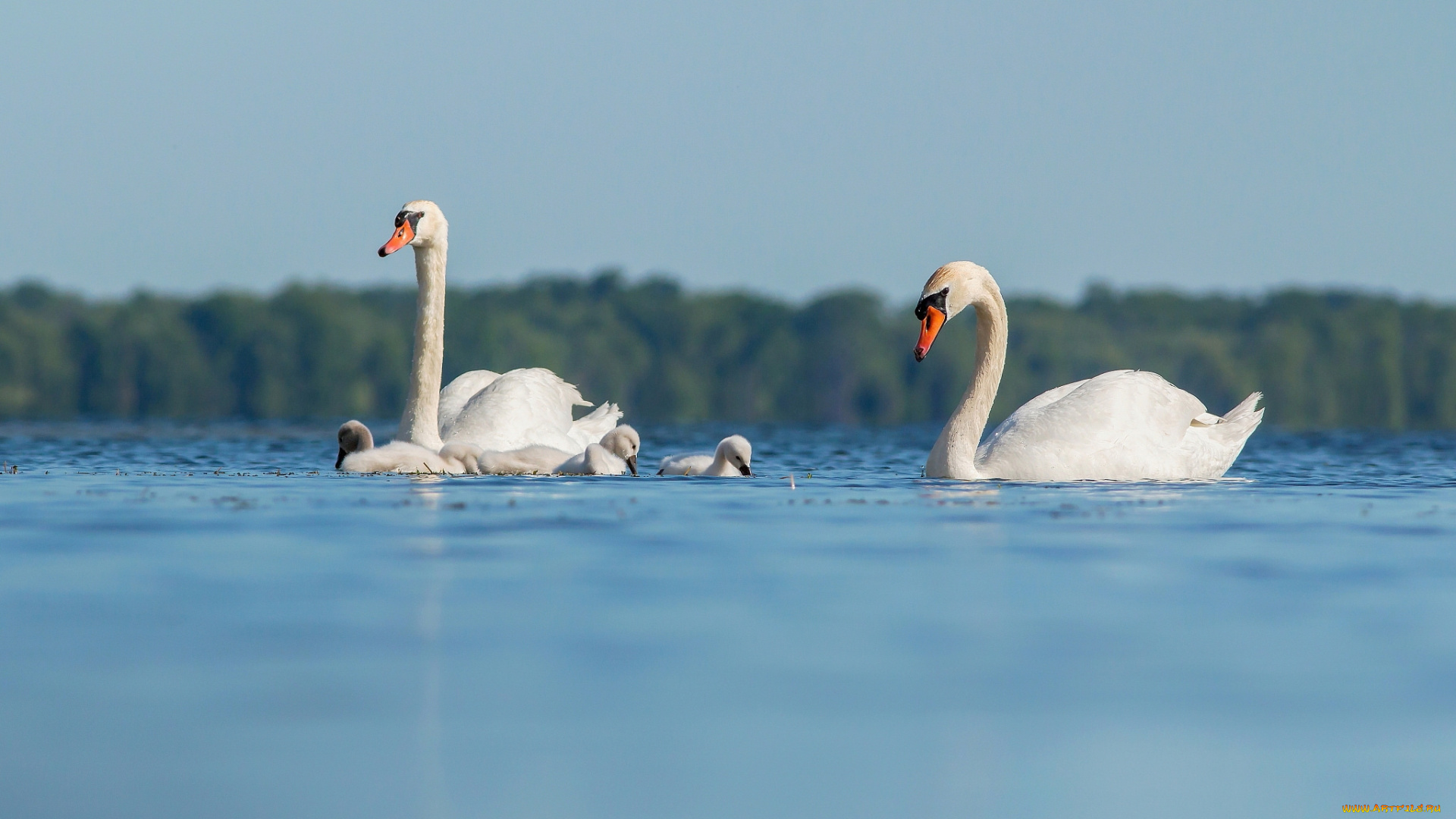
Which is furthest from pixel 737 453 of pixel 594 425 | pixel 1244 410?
pixel 1244 410

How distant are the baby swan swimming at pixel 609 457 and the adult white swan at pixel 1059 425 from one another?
2.38 metres

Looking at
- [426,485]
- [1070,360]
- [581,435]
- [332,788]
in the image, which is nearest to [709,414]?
[1070,360]

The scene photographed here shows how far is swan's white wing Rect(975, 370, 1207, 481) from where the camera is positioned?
12711mm

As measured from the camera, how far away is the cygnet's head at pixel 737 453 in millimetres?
13602

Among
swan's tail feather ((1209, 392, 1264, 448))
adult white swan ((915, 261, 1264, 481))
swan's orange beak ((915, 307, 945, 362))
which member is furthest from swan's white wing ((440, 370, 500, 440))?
swan's tail feather ((1209, 392, 1264, 448))

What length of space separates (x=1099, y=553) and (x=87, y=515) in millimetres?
5562

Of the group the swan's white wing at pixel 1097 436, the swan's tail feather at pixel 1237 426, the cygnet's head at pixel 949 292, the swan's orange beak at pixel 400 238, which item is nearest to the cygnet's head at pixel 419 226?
the swan's orange beak at pixel 400 238

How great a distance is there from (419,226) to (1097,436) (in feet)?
19.6

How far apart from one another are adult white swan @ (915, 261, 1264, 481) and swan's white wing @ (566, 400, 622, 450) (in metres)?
3.95

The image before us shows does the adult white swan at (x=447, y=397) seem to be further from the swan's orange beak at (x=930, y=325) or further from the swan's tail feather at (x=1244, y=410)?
the swan's tail feather at (x=1244, y=410)

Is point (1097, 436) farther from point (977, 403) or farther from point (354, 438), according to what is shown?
point (354, 438)

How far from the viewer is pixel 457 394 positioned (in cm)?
1638

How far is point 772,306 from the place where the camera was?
63.8 metres

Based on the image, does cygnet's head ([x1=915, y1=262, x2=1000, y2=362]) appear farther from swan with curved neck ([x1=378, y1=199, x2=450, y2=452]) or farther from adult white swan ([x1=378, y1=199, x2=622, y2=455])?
swan with curved neck ([x1=378, y1=199, x2=450, y2=452])
